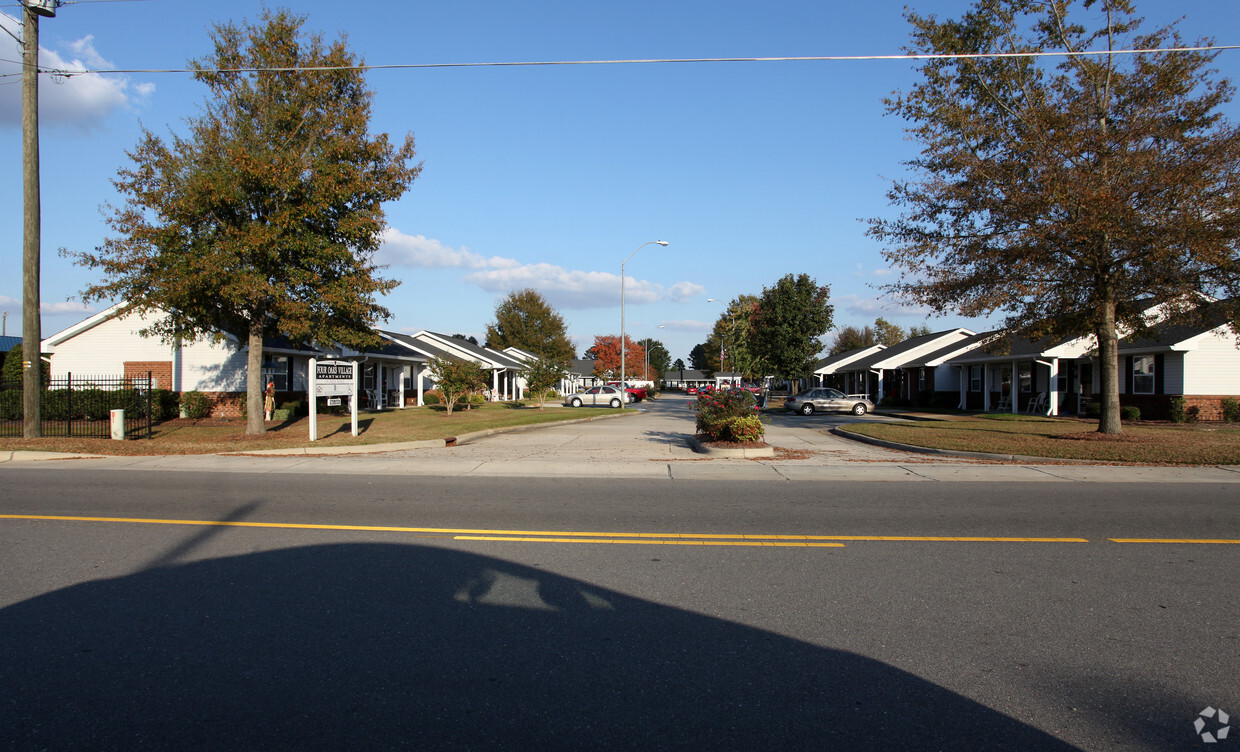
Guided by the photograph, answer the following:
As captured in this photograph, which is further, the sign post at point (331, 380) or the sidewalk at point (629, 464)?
the sign post at point (331, 380)

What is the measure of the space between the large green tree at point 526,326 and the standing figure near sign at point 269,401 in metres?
56.6

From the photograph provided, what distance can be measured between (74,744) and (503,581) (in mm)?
2872

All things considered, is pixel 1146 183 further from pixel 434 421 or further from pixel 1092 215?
pixel 434 421

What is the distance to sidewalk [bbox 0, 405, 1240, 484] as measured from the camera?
1225 cm

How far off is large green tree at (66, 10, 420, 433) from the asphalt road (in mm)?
10996

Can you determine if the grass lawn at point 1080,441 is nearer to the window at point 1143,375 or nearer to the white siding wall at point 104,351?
the window at point 1143,375

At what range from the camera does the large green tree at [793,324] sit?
5088 cm

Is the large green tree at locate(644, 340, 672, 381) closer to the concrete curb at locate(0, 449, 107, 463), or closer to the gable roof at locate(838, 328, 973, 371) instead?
the gable roof at locate(838, 328, 973, 371)

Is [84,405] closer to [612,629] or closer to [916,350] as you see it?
[612,629]

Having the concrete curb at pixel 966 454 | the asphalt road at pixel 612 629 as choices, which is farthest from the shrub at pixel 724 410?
the asphalt road at pixel 612 629

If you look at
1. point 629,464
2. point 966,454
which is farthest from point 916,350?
point 629,464

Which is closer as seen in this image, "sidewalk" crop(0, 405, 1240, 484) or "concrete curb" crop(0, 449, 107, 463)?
"sidewalk" crop(0, 405, 1240, 484)

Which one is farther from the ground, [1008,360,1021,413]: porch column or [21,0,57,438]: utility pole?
[21,0,57,438]: utility pole

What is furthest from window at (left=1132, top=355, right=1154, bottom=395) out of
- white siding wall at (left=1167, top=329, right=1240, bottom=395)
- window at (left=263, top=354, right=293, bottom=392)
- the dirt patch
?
window at (left=263, top=354, right=293, bottom=392)
